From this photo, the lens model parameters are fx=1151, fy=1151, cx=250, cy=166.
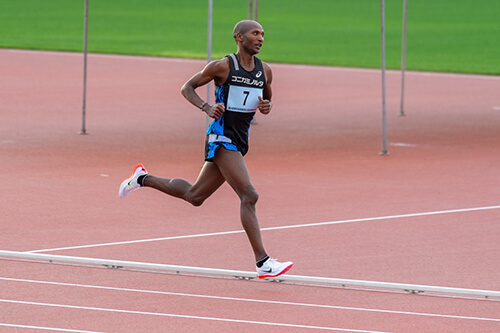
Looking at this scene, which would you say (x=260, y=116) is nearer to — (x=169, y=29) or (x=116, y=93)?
(x=116, y=93)

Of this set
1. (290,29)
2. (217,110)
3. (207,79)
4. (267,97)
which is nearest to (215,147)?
(217,110)

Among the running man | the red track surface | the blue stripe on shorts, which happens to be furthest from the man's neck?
the red track surface

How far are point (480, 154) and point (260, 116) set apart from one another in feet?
18.9

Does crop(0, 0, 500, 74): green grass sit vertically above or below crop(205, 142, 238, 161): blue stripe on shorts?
above

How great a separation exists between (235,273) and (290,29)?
40.1m

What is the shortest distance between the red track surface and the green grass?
12.1 metres

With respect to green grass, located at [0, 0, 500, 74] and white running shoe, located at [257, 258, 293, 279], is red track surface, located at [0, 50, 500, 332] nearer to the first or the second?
white running shoe, located at [257, 258, 293, 279]

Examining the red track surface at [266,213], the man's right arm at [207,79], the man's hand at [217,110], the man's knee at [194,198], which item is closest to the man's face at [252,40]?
the man's right arm at [207,79]

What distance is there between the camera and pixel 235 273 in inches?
358

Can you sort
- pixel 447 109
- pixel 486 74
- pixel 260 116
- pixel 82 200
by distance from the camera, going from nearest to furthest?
pixel 82 200
pixel 260 116
pixel 447 109
pixel 486 74

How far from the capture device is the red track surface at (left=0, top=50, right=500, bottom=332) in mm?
8086

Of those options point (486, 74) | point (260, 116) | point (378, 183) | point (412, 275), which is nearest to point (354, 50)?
point (486, 74)

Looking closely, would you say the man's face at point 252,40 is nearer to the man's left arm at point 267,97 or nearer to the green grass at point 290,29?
the man's left arm at point 267,97

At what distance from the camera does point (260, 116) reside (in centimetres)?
2208
